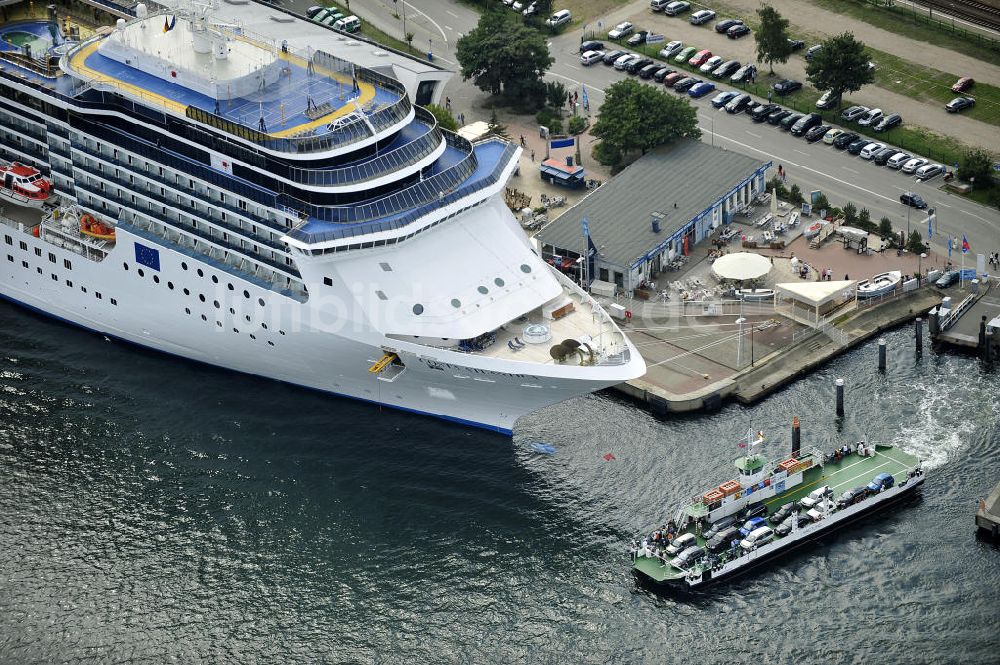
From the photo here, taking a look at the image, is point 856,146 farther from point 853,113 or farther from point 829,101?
point 829,101

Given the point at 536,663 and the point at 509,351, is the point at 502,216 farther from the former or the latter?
the point at 536,663

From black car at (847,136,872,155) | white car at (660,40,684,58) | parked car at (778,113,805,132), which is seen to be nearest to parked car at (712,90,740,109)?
parked car at (778,113,805,132)

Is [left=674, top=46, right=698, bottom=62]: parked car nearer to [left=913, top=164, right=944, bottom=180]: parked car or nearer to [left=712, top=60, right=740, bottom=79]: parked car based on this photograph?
[left=712, top=60, right=740, bottom=79]: parked car

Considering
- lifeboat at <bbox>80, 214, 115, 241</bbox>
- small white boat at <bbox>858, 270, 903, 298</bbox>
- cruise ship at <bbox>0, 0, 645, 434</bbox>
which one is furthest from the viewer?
small white boat at <bbox>858, 270, 903, 298</bbox>

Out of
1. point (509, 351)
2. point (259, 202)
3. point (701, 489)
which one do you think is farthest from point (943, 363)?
point (259, 202)

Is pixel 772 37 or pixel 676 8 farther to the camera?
pixel 676 8

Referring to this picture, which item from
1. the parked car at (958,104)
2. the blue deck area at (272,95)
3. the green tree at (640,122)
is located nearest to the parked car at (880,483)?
the blue deck area at (272,95)

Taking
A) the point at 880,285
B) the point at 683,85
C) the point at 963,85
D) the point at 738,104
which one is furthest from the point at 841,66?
the point at 880,285
